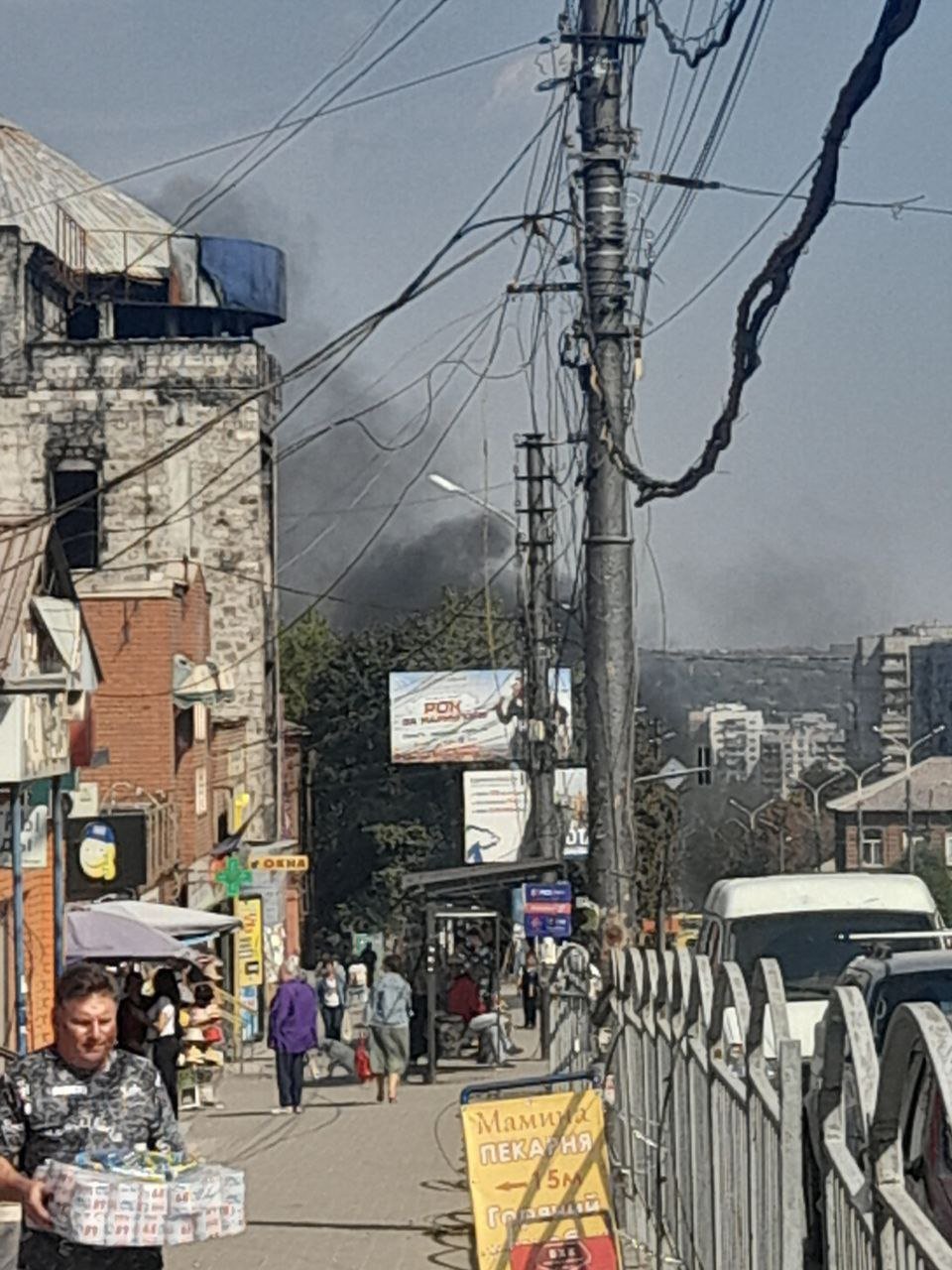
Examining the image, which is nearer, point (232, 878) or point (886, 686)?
point (232, 878)

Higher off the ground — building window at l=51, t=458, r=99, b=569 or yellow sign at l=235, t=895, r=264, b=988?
building window at l=51, t=458, r=99, b=569

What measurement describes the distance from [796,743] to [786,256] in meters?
189

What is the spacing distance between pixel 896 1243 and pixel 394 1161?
45.6 feet

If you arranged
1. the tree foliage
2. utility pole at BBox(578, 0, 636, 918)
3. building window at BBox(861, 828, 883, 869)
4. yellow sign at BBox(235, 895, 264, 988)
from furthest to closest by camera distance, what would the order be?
1. building window at BBox(861, 828, 883, 869)
2. the tree foliage
3. yellow sign at BBox(235, 895, 264, 988)
4. utility pole at BBox(578, 0, 636, 918)

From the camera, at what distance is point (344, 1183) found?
16469 millimetres

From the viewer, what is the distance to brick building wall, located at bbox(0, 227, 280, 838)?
53406mm

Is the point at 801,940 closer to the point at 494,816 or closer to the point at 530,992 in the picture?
the point at 530,992

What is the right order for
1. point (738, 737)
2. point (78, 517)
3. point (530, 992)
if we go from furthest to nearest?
point (738, 737) < point (78, 517) < point (530, 992)

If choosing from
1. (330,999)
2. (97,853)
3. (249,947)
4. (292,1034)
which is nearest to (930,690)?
(249,947)

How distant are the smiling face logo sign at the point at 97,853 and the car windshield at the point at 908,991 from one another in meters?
20.9

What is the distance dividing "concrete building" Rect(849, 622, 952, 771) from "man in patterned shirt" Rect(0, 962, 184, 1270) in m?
120

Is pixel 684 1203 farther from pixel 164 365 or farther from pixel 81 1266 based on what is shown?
pixel 164 365

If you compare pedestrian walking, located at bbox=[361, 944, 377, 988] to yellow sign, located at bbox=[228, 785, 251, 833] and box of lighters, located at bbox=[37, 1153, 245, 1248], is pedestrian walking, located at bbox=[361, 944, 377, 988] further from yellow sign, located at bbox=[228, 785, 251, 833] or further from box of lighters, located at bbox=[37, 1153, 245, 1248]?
box of lighters, located at bbox=[37, 1153, 245, 1248]

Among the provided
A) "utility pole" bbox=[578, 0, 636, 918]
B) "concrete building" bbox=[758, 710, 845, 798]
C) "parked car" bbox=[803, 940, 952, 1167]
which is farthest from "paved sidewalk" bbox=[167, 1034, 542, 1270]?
"concrete building" bbox=[758, 710, 845, 798]
